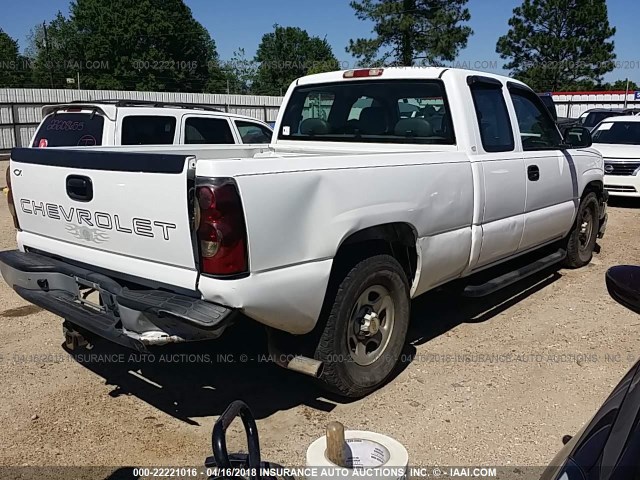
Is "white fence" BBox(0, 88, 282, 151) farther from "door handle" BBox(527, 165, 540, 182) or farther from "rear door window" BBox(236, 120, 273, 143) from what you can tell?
"door handle" BBox(527, 165, 540, 182)

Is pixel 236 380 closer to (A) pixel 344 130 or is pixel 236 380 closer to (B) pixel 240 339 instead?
(B) pixel 240 339

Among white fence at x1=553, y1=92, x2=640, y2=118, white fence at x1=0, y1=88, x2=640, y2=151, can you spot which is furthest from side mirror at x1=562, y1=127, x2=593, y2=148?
white fence at x1=553, y1=92, x2=640, y2=118

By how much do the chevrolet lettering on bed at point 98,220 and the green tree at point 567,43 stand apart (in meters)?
58.4

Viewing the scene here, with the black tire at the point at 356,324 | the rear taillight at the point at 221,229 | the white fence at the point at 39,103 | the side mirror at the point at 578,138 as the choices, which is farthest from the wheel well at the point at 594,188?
the white fence at the point at 39,103

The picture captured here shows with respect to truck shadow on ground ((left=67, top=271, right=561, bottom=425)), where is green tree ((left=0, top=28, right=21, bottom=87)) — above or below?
above

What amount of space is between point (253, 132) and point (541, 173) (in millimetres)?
5678

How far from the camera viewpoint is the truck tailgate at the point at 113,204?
295 cm

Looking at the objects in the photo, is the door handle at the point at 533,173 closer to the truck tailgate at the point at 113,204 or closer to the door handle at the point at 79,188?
the truck tailgate at the point at 113,204

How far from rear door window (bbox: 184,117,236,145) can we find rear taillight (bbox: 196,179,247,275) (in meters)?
5.84

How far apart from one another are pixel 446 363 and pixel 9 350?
128 inches

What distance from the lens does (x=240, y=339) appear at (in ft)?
15.4

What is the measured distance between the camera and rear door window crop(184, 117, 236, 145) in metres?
8.52

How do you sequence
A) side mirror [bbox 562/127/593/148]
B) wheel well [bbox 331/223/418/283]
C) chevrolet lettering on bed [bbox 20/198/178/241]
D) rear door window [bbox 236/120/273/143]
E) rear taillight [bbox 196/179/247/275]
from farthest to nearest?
rear door window [bbox 236/120/273/143], side mirror [bbox 562/127/593/148], wheel well [bbox 331/223/418/283], chevrolet lettering on bed [bbox 20/198/178/241], rear taillight [bbox 196/179/247/275]

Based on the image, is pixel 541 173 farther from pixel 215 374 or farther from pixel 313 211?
pixel 215 374
